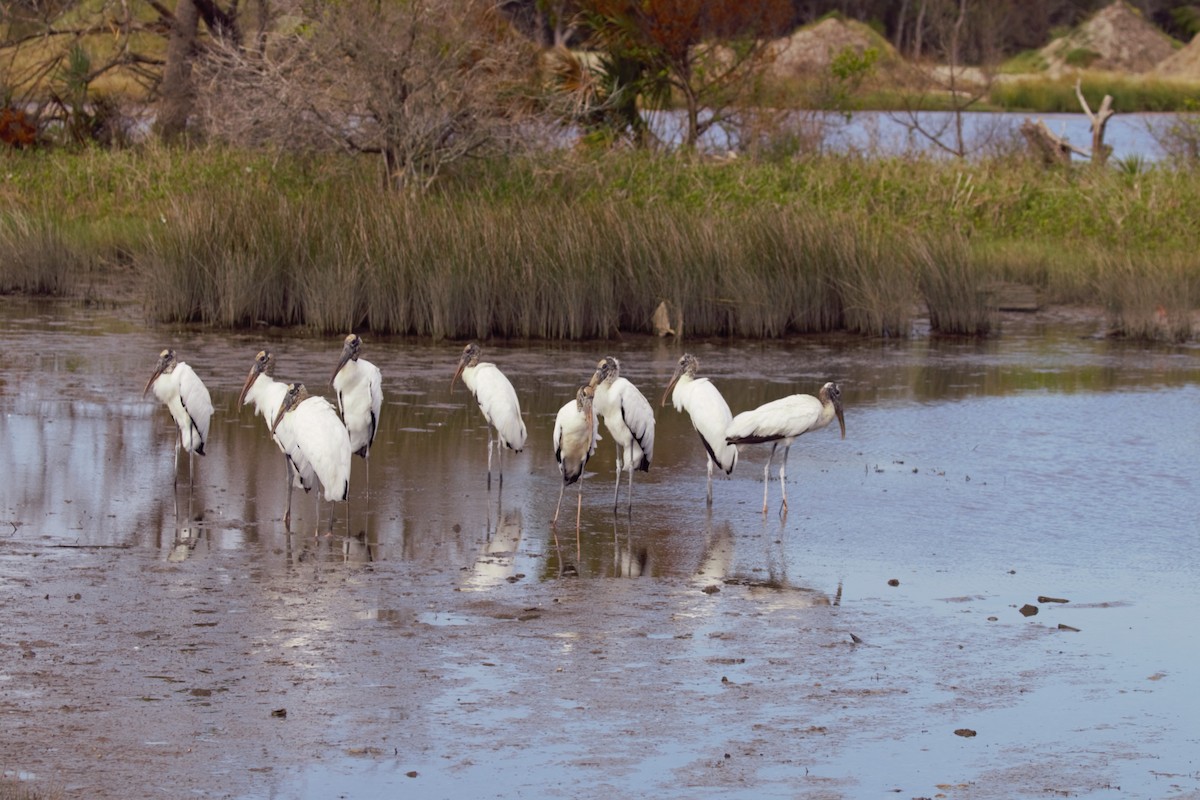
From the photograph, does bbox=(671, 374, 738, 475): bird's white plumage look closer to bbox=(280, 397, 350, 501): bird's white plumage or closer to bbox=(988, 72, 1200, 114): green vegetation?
bbox=(280, 397, 350, 501): bird's white plumage

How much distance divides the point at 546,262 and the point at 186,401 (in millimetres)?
6608

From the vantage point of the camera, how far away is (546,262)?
15.6 m

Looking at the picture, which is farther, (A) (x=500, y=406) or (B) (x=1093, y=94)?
(B) (x=1093, y=94)

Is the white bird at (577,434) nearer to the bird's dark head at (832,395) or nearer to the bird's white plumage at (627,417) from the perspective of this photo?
the bird's white plumage at (627,417)

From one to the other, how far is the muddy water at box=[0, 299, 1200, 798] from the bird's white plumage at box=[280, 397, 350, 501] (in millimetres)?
289

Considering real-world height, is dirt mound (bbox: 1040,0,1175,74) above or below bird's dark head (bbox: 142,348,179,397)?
above

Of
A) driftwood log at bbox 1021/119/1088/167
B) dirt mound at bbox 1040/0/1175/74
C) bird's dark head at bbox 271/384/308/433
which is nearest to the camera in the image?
bird's dark head at bbox 271/384/308/433

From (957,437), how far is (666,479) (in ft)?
8.32

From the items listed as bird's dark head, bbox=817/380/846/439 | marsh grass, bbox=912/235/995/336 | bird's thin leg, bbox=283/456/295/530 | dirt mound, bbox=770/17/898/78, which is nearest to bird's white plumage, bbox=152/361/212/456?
bird's thin leg, bbox=283/456/295/530

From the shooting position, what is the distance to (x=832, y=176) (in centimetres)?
2227

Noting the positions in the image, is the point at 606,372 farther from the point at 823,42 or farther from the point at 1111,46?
the point at 1111,46

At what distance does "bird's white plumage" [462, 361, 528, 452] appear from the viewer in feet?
31.1

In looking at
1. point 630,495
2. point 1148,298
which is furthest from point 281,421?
point 1148,298

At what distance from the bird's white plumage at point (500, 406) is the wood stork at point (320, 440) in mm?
1132
